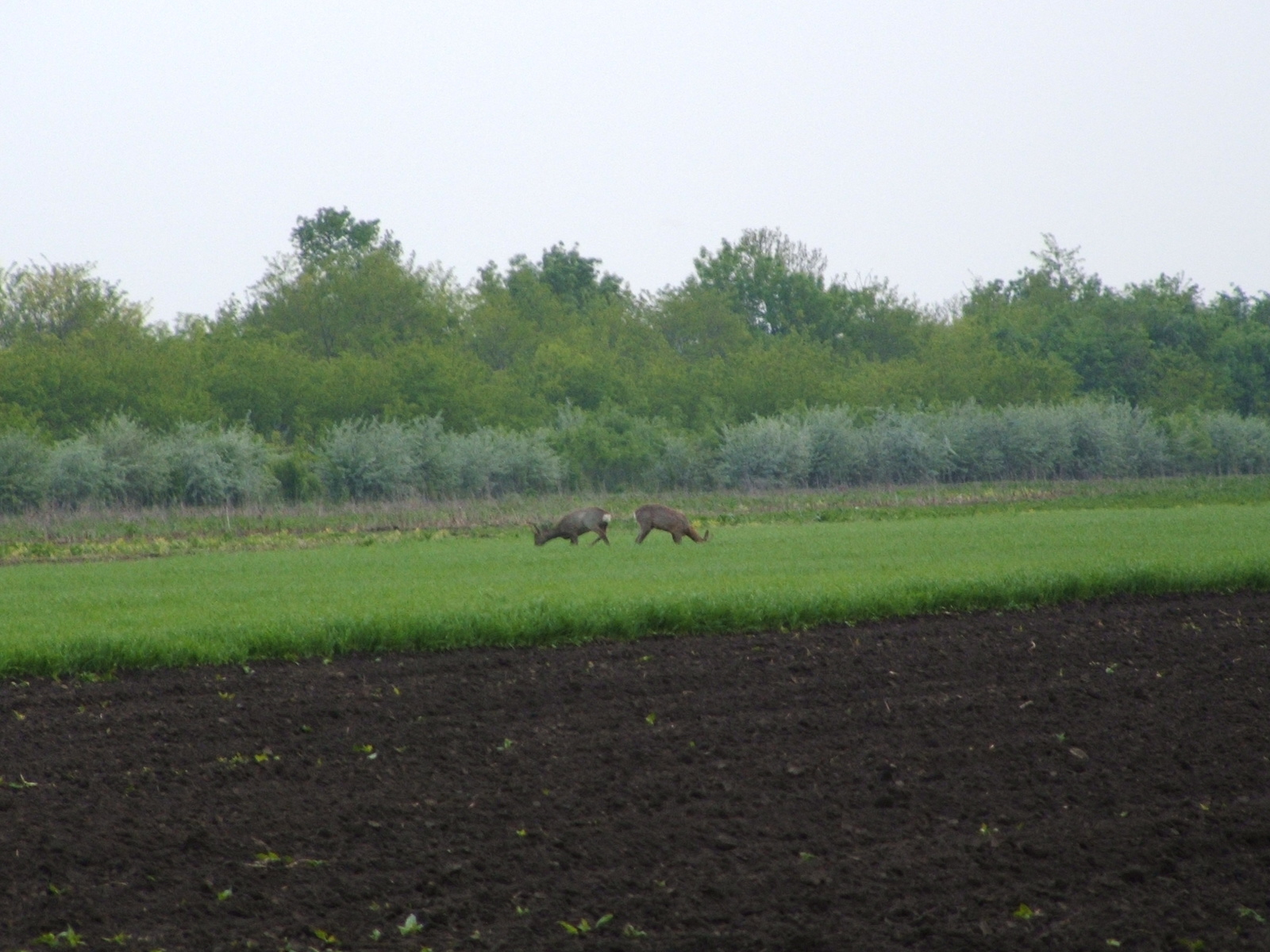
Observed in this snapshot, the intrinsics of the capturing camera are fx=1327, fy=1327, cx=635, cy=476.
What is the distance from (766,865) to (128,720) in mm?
5639

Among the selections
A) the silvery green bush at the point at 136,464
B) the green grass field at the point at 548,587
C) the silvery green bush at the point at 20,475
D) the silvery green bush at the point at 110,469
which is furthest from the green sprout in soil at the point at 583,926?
the silvery green bush at the point at 136,464

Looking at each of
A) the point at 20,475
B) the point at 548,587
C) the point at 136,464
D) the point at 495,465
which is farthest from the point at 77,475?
the point at 548,587

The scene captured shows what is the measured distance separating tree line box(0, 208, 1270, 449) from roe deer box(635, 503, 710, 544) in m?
26.5

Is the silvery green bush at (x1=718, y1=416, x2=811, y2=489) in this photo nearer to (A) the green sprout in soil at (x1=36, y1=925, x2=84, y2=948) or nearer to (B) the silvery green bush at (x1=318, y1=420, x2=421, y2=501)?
(B) the silvery green bush at (x1=318, y1=420, x2=421, y2=501)

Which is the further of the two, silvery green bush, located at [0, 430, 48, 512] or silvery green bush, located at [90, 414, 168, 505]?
silvery green bush, located at [90, 414, 168, 505]

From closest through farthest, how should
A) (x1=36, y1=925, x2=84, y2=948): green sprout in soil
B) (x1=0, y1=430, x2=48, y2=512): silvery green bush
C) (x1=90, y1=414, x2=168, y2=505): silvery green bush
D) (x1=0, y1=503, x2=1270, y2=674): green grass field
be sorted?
(x1=36, y1=925, x2=84, y2=948): green sprout in soil < (x1=0, y1=503, x2=1270, y2=674): green grass field < (x1=0, y1=430, x2=48, y2=512): silvery green bush < (x1=90, y1=414, x2=168, y2=505): silvery green bush

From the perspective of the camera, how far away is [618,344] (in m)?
84.4

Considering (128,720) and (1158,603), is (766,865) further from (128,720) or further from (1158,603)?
(1158,603)

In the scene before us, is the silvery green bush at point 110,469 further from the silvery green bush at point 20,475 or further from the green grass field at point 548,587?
the green grass field at point 548,587

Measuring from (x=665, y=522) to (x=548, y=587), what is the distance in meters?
8.64

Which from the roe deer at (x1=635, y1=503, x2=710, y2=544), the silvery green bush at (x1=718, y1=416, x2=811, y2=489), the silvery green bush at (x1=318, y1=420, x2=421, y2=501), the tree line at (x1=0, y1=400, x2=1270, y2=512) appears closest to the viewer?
the roe deer at (x1=635, y1=503, x2=710, y2=544)

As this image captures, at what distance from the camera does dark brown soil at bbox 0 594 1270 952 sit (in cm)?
617

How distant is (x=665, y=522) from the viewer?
1005 inches

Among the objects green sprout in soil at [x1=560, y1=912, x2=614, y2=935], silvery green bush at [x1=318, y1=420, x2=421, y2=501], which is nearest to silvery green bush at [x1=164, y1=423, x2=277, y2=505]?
silvery green bush at [x1=318, y1=420, x2=421, y2=501]
